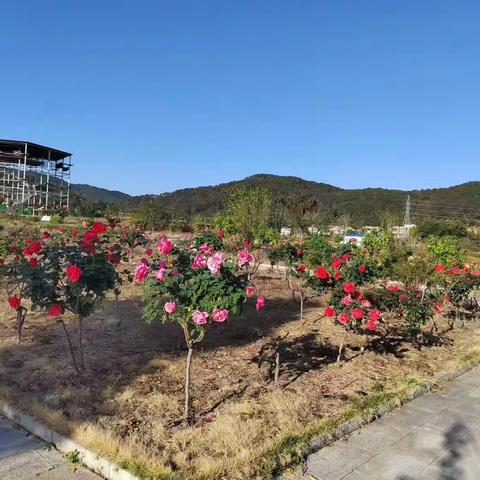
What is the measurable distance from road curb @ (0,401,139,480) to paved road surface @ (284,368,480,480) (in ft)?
3.62

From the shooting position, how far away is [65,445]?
10.7 ft

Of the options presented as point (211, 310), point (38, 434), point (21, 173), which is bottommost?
point (38, 434)

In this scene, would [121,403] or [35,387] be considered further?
[35,387]

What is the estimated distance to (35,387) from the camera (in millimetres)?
4285

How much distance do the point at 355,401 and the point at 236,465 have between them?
1715 millimetres

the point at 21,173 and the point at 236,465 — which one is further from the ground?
the point at 21,173

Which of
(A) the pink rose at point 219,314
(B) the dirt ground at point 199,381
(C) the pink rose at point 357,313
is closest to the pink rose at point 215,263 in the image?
(A) the pink rose at point 219,314

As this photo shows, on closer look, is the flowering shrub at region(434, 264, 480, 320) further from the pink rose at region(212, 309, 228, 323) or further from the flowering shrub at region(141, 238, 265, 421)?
the pink rose at region(212, 309, 228, 323)

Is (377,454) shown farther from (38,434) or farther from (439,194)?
(439,194)

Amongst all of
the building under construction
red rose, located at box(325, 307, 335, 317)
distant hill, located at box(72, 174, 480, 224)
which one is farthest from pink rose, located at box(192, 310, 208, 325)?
distant hill, located at box(72, 174, 480, 224)

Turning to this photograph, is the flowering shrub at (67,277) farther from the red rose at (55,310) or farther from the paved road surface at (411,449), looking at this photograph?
the paved road surface at (411,449)

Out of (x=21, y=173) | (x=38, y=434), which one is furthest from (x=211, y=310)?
(x=21, y=173)

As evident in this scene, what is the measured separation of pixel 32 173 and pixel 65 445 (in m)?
50.1

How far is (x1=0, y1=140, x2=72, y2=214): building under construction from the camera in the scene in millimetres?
45625
